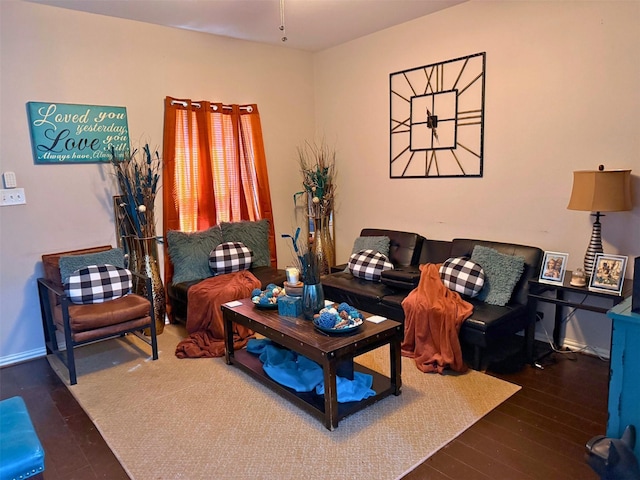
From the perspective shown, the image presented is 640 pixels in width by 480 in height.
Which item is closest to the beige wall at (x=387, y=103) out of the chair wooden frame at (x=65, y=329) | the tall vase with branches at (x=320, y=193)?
the chair wooden frame at (x=65, y=329)

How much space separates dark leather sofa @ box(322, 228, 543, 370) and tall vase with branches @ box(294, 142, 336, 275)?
1.34ft

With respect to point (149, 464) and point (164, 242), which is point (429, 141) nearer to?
point (164, 242)

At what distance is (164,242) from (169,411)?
74.8 inches

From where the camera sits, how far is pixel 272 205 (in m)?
4.93

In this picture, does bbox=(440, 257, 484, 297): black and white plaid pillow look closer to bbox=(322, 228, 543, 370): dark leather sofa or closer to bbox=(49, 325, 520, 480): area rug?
bbox=(322, 228, 543, 370): dark leather sofa

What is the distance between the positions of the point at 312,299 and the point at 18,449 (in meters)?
1.61

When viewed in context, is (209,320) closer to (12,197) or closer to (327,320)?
(327,320)

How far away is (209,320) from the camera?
11.6ft

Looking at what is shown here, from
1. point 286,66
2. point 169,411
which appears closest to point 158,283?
point 169,411

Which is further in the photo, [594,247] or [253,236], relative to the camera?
[253,236]

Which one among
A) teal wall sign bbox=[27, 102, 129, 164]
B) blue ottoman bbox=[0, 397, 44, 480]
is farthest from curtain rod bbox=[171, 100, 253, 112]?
blue ottoman bbox=[0, 397, 44, 480]

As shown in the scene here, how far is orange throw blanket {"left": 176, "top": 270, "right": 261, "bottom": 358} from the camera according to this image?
3.39 metres

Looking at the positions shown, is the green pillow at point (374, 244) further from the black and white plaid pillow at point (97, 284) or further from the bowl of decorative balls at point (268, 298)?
the black and white plaid pillow at point (97, 284)

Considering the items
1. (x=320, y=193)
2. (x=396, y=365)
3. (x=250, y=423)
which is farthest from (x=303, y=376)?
(x=320, y=193)
